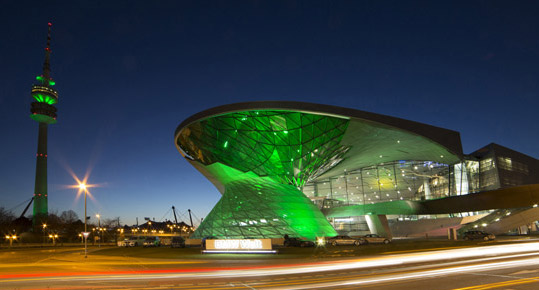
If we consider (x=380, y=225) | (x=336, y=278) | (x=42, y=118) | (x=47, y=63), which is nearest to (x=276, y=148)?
(x=380, y=225)

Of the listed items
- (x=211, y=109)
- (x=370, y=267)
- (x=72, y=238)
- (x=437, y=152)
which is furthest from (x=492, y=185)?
(x=72, y=238)

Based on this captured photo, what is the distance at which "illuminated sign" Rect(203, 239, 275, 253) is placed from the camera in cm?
2511

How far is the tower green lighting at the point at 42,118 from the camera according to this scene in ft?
377

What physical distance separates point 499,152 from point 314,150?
118 feet

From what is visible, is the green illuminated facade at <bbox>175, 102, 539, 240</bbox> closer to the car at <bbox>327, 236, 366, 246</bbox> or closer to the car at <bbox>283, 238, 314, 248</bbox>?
the car at <bbox>283, 238, 314, 248</bbox>

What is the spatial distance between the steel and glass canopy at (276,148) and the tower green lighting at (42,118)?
87587 mm

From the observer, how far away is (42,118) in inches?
4749

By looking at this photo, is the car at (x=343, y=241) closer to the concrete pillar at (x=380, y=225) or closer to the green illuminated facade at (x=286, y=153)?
the green illuminated facade at (x=286, y=153)

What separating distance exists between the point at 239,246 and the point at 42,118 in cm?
11831

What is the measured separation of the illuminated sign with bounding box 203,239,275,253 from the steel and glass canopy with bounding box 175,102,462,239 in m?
11.3

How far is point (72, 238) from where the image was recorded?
9656 centimetres

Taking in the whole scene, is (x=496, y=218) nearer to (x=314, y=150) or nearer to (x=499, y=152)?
(x=499, y=152)

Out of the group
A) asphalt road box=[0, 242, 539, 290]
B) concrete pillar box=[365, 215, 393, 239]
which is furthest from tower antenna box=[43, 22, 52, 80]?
asphalt road box=[0, 242, 539, 290]

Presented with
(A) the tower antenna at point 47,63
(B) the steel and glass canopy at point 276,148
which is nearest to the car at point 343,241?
(B) the steel and glass canopy at point 276,148
